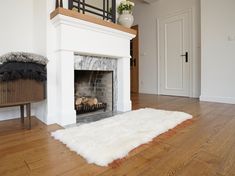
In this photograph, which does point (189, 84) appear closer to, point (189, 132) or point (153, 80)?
point (153, 80)

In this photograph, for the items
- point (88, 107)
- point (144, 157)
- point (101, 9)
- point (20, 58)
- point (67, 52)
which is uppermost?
point (101, 9)

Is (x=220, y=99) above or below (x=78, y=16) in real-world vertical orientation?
below

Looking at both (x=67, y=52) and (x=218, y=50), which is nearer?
(x=67, y=52)

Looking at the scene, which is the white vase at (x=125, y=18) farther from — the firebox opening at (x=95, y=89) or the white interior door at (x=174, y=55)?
the white interior door at (x=174, y=55)

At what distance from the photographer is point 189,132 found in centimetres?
161

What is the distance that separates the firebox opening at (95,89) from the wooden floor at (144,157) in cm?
Answer: 98

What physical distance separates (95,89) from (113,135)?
1548 millimetres

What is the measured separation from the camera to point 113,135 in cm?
147

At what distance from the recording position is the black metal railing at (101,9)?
7.13ft

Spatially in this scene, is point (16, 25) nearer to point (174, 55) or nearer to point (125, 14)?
point (125, 14)

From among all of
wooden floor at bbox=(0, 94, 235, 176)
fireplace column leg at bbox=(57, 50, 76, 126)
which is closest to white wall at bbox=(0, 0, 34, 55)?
fireplace column leg at bbox=(57, 50, 76, 126)

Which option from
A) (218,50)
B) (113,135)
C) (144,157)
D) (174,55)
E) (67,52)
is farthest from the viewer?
(174,55)

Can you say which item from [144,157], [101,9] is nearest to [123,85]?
[101,9]

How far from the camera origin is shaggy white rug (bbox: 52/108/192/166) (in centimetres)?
114
